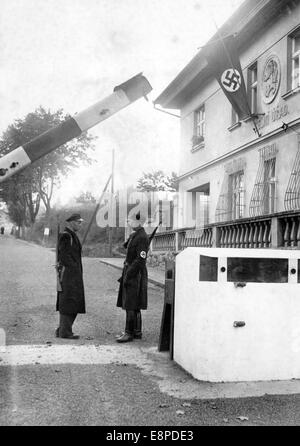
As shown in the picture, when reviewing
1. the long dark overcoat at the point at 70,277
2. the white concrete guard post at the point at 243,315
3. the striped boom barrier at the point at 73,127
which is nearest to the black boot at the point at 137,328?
the long dark overcoat at the point at 70,277

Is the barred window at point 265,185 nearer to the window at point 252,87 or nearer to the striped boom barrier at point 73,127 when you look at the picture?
the window at point 252,87

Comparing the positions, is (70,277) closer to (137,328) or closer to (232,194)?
(137,328)

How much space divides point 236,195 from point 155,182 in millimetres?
17248

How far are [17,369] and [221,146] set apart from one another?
12406 millimetres

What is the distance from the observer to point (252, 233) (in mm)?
12242

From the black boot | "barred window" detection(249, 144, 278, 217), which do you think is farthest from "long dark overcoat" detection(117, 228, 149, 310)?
"barred window" detection(249, 144, 278, 217)

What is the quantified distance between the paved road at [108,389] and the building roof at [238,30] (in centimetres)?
871

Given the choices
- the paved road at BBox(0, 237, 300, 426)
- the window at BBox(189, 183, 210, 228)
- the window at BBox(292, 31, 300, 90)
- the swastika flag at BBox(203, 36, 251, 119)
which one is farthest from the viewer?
the window at BBox(189, 183, 210, 228)

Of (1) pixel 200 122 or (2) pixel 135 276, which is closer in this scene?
(2) pixel 135 276

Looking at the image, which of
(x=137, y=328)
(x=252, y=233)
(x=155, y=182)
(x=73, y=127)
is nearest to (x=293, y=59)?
(x=252, y=233)

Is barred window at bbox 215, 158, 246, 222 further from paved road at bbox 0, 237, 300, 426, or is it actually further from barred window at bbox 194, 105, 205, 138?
paved road at bbox 0, 237, 300, 426

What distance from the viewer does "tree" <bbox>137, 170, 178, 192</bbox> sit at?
3250cm

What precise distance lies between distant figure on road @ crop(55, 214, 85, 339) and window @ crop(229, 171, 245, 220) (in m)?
8.40

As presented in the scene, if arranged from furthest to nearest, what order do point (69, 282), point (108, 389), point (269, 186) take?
point (269, 186) < point (69, 282) < point (108, 389)
